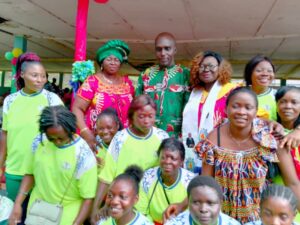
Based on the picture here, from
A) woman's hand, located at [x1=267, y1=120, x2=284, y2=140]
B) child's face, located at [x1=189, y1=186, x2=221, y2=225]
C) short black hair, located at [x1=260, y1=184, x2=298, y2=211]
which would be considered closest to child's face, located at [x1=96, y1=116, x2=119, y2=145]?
child's face, located at [x1=189, y1=186, x2=221, y2=225]

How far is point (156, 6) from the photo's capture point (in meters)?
5.27

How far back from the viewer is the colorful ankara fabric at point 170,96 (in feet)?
10.5

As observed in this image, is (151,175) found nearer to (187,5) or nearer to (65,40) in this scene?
(187,5)

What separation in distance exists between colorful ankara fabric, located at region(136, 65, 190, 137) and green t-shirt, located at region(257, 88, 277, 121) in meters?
0.65

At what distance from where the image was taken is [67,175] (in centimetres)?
243

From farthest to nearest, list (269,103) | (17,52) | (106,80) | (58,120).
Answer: (17,52) < (106,80) < (269,103) < (58,120)

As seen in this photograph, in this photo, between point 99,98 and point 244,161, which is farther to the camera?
point 99,98

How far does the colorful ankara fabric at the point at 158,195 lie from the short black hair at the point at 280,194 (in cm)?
60

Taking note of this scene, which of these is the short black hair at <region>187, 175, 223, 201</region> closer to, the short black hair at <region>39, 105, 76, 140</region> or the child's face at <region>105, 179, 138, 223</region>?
the child's face at <region>105, 179, 138, 223</region>

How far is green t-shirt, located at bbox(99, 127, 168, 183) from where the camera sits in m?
2.63

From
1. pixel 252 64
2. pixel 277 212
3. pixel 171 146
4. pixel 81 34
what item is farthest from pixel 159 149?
pixel 81 34

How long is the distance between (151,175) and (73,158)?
1.84ft

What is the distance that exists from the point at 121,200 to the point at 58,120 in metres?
0.69

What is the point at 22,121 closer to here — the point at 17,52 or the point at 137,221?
the point at 137,221
